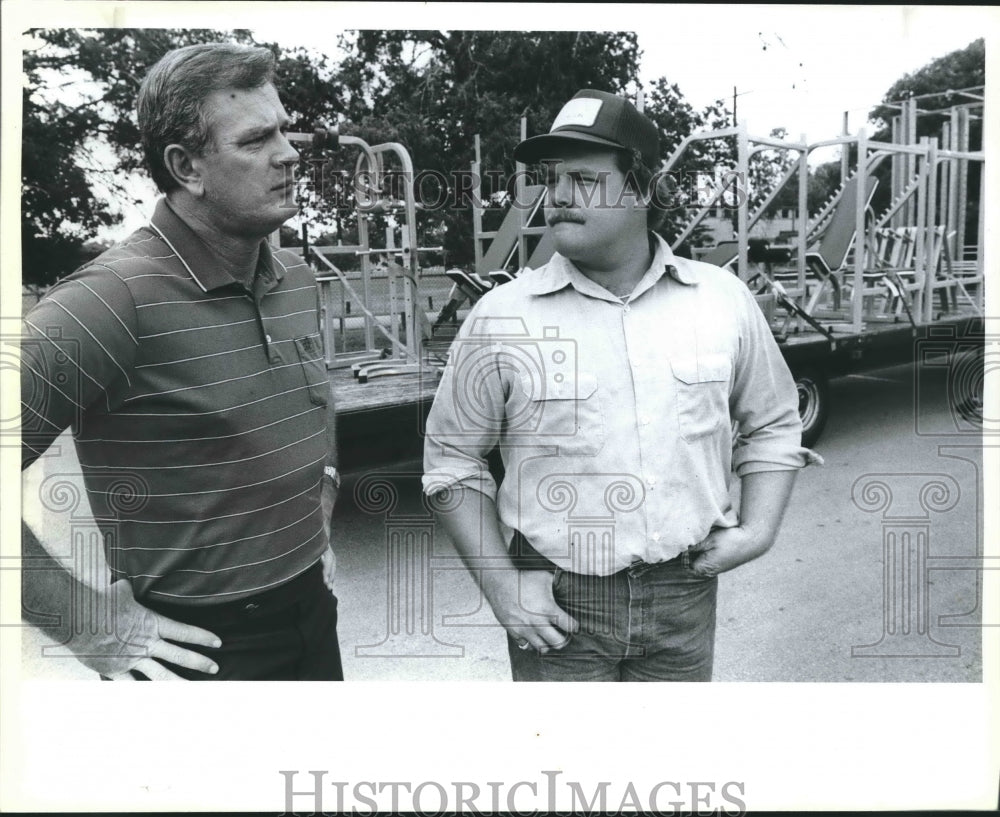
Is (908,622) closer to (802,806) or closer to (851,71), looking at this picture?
(802,806)

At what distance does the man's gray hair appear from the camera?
7.84 feet

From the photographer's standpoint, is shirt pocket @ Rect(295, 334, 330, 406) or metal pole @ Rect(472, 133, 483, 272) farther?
metal pole @ Rect(472, 133, 483, 272)

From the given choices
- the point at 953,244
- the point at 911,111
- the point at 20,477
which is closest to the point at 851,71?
the point at 911,111

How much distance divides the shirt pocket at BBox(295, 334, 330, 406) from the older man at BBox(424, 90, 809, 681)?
1.00 ft

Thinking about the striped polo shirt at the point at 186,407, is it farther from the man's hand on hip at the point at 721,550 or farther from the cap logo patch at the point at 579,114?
the man's hand on hip at the point at 721,550

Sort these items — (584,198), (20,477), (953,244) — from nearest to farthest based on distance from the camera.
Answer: (584,198) → (20,477) → (953,244)

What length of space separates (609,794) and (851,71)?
2.24 meters

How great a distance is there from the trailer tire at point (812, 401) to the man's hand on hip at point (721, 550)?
508 millimetres

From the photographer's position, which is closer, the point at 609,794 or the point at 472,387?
the point at 472,387

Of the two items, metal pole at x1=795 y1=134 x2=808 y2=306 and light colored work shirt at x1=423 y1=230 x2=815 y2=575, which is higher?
metal pole at x1=795 y1=134 x2=808 y2=306

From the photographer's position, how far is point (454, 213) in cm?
275

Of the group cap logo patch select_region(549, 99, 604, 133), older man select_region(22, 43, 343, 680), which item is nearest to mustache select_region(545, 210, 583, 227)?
cap logo patch select_region(549, 99, 604, 133)

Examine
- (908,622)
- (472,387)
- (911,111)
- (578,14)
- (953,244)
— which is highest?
(578,14)

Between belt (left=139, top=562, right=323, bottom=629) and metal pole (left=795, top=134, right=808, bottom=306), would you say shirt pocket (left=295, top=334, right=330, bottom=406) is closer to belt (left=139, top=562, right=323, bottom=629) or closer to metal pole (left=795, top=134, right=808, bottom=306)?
belt (left=139, top=562, right=323, bottom=629)
